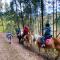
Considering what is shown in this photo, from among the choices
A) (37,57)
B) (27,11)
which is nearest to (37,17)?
(27,11)

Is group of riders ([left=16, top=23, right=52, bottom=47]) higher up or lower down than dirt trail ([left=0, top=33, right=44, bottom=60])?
higher up

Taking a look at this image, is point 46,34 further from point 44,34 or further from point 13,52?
point 13,52

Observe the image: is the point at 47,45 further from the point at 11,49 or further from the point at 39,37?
the point at 11,49

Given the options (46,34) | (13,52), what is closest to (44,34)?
(46,34)

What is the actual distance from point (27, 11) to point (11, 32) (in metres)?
0.12

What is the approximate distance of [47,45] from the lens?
83cm

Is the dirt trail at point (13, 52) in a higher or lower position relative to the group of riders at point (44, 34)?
lower

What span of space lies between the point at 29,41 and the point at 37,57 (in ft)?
0.33

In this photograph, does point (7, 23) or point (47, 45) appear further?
point (7, 23)

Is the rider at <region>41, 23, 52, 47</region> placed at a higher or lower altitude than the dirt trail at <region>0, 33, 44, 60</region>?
higher

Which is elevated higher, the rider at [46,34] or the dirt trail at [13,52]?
the rider at [46,34]

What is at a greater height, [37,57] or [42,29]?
[42,29]

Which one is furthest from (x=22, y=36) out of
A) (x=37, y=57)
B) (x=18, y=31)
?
(x=37, y=57)

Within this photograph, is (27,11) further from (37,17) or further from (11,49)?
(11,49)
